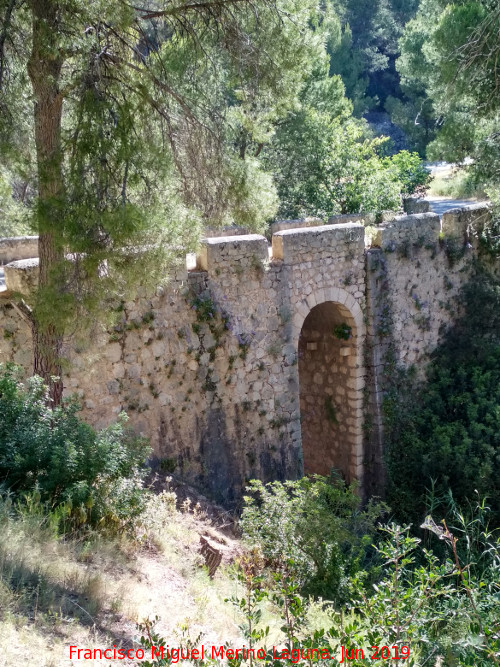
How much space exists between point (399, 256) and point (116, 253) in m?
6.09

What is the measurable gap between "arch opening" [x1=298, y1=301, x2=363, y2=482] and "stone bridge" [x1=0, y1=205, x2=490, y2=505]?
23 millimetres

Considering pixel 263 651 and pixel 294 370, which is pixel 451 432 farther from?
pixel 263 651

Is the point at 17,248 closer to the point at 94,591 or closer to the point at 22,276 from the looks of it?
the point at 22,276

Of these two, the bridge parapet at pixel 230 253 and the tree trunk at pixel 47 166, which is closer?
the tree trunk at pixel 47 166

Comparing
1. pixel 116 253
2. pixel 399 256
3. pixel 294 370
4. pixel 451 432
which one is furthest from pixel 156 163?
pixel 451 432

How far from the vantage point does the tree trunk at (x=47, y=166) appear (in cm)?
596

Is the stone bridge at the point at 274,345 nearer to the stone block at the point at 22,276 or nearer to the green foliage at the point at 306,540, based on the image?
the stone block at the point at 22,276

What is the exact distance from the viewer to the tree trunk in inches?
Result: 235

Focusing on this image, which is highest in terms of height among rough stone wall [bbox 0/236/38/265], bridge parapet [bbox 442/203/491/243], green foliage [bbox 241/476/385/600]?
bridge parapet [bbox 442/203/491/243]

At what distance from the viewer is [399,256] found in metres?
11.1

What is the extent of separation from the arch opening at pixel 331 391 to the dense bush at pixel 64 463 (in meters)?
5.37

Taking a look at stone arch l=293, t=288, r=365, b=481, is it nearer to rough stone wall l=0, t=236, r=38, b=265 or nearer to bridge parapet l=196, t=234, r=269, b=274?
bridge parapet l=196, t=234, r=269, b=274

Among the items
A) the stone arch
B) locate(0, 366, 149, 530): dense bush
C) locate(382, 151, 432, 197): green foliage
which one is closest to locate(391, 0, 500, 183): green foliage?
the stone arch

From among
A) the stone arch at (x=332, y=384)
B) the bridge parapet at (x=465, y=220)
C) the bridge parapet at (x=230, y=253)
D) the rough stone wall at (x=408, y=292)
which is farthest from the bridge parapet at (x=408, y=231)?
the bridge parapet at (x=230, y=253)
